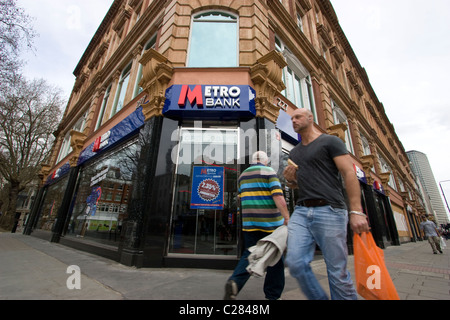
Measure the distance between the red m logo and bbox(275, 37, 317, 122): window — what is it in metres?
4.07

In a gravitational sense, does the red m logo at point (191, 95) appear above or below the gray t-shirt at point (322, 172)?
above

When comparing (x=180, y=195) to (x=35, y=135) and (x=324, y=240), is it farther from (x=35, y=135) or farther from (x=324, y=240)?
(x=35, y=135)

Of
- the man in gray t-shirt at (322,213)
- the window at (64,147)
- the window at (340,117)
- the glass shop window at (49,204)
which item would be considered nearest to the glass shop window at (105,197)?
the glass shop window at (49,204)

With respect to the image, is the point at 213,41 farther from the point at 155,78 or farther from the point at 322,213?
the point at 322,213

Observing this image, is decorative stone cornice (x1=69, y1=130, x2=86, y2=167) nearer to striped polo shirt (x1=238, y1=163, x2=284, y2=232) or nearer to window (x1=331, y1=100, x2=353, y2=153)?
striped polo shirt (x1=238, y1=163, x2=284, y2=232)

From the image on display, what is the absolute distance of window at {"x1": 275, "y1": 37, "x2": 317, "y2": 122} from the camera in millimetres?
8297

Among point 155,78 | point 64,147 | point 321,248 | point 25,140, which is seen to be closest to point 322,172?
point 321,248

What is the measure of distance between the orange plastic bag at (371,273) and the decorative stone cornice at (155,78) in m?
5.28

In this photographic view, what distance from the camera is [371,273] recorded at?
135cm

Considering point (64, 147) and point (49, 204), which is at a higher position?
point (64, 147)

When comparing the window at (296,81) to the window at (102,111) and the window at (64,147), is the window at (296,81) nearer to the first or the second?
the window at (102,111)

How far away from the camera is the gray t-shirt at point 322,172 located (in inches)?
68.4

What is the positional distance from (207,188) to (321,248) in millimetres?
3625
